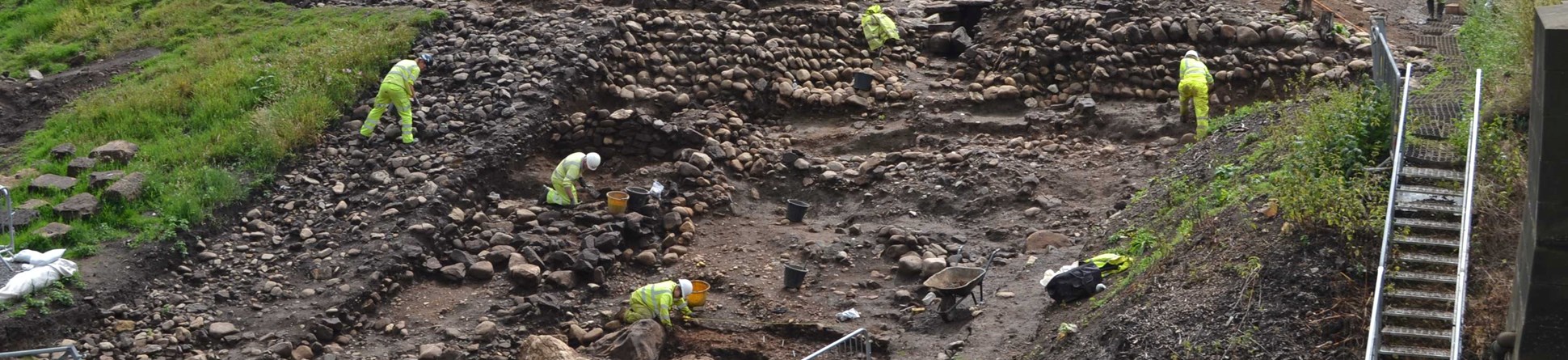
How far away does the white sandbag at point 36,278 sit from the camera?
11.2 m

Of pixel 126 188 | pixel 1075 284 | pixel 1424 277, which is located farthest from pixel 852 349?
pixel 126 188

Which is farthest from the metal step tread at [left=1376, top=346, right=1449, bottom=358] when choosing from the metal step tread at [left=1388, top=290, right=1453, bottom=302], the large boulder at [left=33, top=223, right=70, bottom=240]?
the large boulder at [left=33, top=223, right=70, bottom=240]

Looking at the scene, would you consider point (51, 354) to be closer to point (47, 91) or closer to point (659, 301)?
point (659, 301)

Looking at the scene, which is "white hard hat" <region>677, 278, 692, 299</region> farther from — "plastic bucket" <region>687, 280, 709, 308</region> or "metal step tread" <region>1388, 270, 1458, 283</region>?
"metal step tread" <region>1388, 270, 1458, 283</region>

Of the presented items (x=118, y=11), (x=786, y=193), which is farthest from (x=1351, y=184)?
(x=118, y=11)

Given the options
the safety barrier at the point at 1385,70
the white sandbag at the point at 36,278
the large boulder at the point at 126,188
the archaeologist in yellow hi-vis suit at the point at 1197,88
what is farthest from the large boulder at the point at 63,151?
the safety barrier at the point at 1385,70

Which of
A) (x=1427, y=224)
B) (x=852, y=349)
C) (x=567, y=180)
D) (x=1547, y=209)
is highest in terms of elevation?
(x=1547, y=209)

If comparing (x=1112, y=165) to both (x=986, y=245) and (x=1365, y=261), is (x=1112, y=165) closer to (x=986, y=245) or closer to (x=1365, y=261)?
(x=986, y=245)

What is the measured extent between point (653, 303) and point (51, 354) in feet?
14.6

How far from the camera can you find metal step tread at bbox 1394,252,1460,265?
8484 millimetres

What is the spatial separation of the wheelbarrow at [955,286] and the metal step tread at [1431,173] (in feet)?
10.3

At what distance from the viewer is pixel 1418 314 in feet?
26.7

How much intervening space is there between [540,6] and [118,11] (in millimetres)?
5969

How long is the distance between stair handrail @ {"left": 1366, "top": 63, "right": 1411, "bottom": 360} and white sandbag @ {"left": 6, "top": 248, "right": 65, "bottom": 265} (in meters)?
9.69
